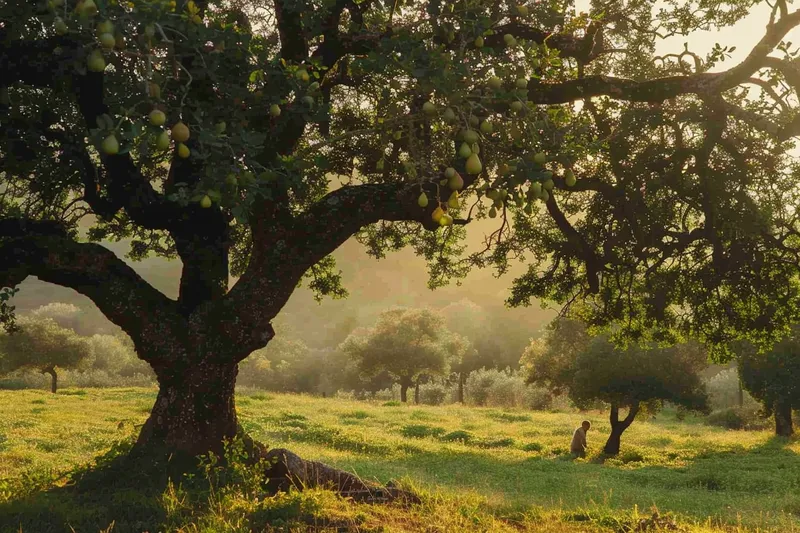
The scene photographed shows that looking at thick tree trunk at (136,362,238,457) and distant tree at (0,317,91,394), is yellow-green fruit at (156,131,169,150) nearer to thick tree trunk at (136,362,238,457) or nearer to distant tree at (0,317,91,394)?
thick tree trunk at (136,362,238,457)

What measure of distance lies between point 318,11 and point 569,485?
13.7 metres

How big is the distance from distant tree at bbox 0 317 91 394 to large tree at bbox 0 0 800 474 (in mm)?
38958

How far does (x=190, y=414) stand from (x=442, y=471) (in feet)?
33.7

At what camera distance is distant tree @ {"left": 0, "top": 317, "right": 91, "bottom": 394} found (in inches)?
1848

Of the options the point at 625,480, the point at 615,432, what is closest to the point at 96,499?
the point at 625,480

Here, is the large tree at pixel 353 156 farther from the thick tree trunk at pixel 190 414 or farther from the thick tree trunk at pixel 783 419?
the thick tree trunk at pixel 783 419

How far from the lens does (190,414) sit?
1009cm

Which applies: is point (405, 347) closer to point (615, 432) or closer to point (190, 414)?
point (615, 432)

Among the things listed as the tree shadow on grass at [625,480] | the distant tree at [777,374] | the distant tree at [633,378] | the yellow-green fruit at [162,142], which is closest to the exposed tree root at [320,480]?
the tree shadow on grass at [625,480]

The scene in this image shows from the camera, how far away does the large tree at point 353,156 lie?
509 centimetres

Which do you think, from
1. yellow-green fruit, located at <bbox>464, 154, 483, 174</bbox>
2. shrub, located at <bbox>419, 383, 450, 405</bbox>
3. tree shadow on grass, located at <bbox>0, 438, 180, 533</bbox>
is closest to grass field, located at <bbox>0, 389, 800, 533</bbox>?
tree shadow on grass, located at <bbox>0, 438, 180, 533</bbox>

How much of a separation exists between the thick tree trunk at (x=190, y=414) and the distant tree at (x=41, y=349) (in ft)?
144

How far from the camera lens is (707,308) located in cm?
1539

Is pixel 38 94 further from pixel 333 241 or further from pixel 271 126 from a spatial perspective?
pixel 333 241
